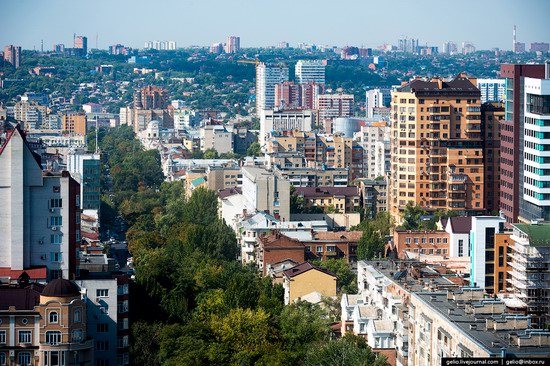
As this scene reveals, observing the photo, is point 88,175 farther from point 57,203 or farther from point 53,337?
point 53,337

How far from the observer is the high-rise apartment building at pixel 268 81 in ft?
429

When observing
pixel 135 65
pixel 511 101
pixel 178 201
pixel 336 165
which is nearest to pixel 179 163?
pixel 336 165

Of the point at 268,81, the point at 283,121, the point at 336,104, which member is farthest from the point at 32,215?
the point at 268,81

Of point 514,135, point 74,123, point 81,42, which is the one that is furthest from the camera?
point 81,42

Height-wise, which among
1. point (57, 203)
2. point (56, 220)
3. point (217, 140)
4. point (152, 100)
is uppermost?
point (152, 100)

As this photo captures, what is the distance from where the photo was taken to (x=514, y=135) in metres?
45.6

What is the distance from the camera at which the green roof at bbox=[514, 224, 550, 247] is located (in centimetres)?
3341

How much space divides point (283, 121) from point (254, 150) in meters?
7.06

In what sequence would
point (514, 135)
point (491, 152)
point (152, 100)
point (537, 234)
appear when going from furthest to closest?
point (152, 100), point (491, 152), point (514, 135), point (537, 234)

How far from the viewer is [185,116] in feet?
372

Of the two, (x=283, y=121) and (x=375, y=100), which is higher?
(x=375, y=100)

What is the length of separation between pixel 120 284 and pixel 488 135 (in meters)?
24.5

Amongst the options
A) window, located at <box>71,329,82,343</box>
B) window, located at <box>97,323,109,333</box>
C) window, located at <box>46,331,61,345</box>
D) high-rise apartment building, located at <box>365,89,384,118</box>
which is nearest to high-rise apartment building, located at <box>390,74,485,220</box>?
window, located at <box>97,323,109,333</box>

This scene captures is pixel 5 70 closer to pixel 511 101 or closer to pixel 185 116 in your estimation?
pixel 185 116
